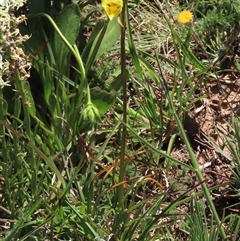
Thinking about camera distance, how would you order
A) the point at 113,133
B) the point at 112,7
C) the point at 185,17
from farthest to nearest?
the point at 185,17
the point at 113,133
the point at 112,7

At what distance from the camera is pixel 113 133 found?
185 cm

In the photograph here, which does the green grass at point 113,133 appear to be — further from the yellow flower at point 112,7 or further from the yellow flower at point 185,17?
the yellow flower at point 112,7

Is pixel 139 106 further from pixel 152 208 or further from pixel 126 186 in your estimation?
pixel 152 208

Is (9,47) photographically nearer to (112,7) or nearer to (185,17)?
(112,7)

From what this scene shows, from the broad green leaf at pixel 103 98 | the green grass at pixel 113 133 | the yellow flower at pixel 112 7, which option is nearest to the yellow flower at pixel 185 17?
the green grass at pixel 113 133

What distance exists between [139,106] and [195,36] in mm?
414

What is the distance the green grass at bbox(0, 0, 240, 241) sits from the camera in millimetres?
1548

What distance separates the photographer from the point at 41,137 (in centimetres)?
189

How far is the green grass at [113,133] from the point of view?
5.08ft

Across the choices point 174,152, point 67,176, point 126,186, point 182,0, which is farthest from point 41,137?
point 182,0

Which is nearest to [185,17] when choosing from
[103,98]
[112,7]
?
[103,98]

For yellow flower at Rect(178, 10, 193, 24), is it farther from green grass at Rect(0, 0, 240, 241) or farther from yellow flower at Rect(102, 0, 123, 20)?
yellow flower at Rect(102, 0, 123, 20)

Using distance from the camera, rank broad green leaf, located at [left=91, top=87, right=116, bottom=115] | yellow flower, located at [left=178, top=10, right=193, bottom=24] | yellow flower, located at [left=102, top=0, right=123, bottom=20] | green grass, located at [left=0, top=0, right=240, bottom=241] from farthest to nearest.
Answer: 1. yellow flower, located at [left=178, top=10, right=193, bottom=24]
2. broad green leaf, located at [left=91, top=87, right=116, bottom=115]
3. green grass, located at [left=0, top=0, right=240, bottom=241]
4. yellow flower, located at [left=102, top=0, right=123, bottom=20]

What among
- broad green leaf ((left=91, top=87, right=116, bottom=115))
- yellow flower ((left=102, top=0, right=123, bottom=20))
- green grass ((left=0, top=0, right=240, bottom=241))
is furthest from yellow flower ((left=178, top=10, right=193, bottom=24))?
yellow flower ((left=102, top=0, right=123, bottom=20))
